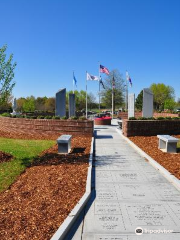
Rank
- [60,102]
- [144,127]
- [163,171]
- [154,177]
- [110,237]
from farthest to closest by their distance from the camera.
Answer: [60,102] < [144,127] < [163,171] < [154,177] < [110,237]

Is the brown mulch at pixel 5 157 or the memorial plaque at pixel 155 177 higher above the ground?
the brown mulch at pixel 5 157

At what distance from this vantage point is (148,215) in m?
4.74

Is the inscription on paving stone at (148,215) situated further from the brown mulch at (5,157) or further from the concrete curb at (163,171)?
the brown mulch at (5,157)

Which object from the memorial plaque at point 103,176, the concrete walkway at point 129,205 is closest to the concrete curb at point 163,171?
the concrete walkway at point 129,205

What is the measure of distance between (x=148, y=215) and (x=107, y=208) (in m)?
0.89

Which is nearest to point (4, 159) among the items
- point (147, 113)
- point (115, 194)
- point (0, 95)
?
point (0, 95)

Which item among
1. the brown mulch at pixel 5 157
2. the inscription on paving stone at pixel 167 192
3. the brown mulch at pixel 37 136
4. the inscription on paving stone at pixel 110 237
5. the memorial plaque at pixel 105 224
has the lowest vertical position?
the inscription on paving stone at pixel 110 237

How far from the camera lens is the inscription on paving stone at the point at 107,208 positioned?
490 centimetres

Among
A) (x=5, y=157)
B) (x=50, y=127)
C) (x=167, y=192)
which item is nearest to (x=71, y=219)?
(x=167, y=192)

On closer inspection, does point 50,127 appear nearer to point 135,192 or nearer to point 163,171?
point 163,171

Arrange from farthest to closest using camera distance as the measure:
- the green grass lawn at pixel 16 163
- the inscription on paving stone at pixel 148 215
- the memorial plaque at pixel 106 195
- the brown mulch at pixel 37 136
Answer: the brown mulch at pixel 37 136 → the green grass lawn at pixel 16 163 → the memorial plaque at pixel 106 195 → the inscription on paving stone at pixel 148 215

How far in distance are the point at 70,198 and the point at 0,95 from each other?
264 inches

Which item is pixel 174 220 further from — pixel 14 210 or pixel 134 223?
pixel 14 210

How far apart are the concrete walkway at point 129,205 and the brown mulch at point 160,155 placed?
0.54 metres
